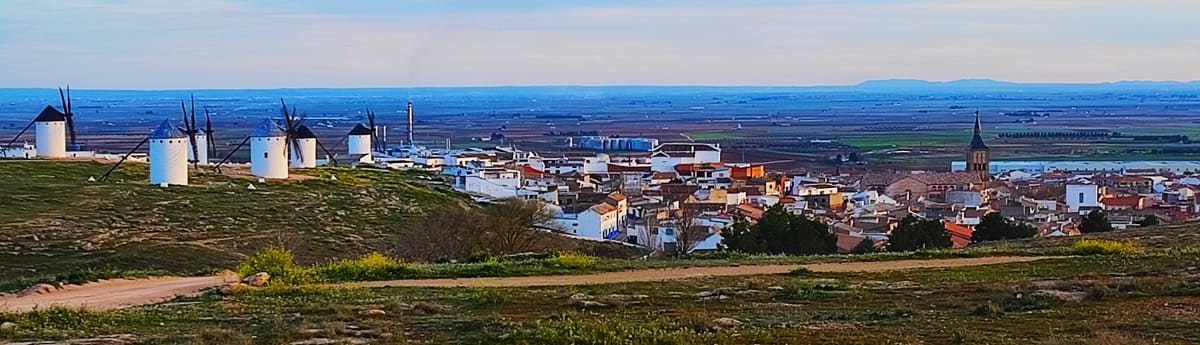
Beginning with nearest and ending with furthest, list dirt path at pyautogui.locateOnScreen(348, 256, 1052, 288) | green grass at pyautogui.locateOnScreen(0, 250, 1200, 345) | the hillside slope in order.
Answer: green grass at pyautogui.locateOnScreen(0, 250, 1200, 345)
dirt path at pyautogui.locateOnScreen(348, 256, 1052, 288)
the hillside slope

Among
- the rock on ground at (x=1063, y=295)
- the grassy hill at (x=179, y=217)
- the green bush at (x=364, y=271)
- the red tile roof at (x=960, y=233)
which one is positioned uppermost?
the rock on ground at (x=1063, y=295)

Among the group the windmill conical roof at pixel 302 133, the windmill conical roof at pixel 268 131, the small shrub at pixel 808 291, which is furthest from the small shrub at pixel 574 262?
the windmill conical roof at pixel 302 133

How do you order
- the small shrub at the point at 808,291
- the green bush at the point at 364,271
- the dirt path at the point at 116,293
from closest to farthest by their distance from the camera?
the small shrub at the point at 808,291
the dirt path at the point at 116,293
the green bush at the point at 364,271

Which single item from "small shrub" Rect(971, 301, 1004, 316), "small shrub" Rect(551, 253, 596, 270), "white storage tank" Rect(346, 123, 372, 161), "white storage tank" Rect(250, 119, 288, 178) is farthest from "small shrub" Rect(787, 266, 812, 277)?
"white storage tank" Rect(346, 123, 372, 161)

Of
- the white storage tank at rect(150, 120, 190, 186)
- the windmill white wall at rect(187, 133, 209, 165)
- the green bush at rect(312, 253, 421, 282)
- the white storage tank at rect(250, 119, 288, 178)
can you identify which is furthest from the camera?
the windmill white wall at rect(187, 133, 209, 165)

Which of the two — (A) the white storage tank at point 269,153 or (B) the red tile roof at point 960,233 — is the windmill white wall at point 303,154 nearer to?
(A) the white storage tank at point 269,153

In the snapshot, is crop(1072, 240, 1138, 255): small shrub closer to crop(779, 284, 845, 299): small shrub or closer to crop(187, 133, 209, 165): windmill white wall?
crop(779, 284, 845, 299): small shrub

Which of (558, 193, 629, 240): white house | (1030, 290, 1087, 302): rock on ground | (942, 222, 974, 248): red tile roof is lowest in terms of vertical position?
(558, 193, 629, 240): white house
